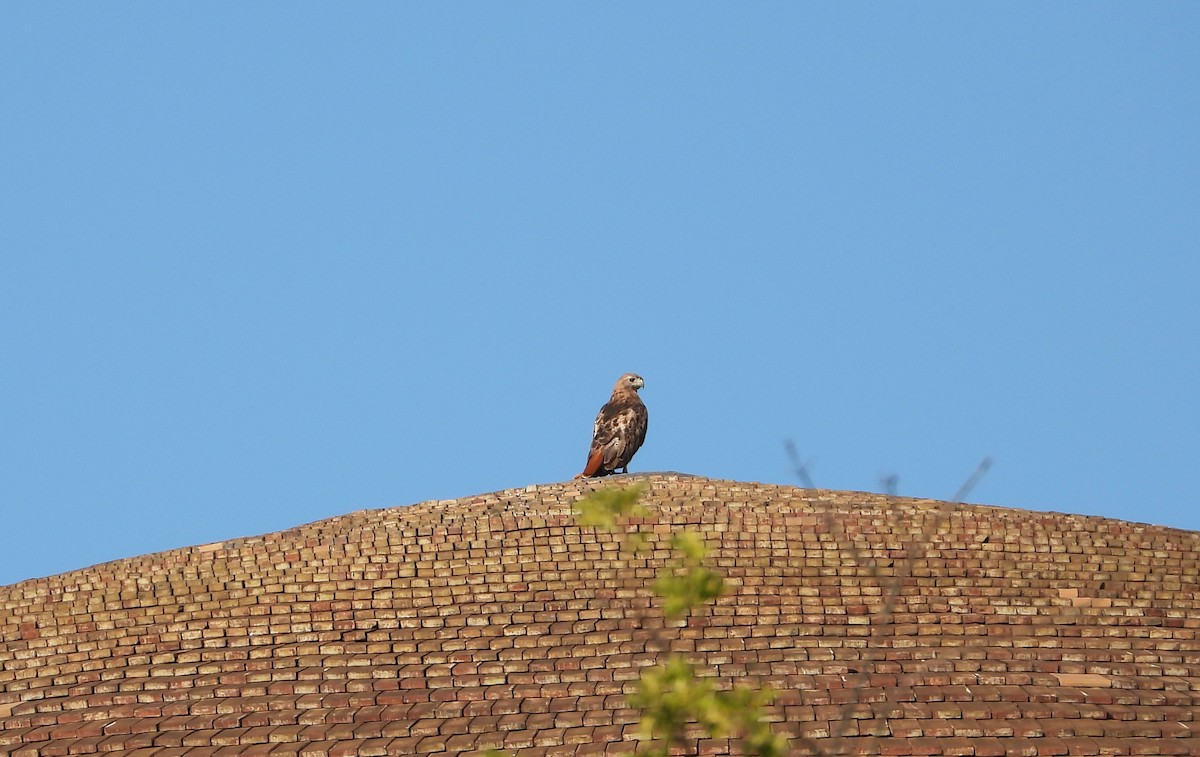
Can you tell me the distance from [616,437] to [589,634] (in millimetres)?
4342

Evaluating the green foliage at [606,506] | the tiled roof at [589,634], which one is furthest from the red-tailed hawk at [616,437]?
the green foliage at [606,506]

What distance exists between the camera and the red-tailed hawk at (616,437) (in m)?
18.1

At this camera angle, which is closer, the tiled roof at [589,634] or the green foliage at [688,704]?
the green foliage at [688,704]

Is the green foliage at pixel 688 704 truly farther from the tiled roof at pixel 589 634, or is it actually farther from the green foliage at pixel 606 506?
the tiled roof at pixel 589 634

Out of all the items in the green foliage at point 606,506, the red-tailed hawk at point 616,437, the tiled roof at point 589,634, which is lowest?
the green foliage at point 606,506

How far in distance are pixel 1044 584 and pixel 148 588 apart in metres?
7.77

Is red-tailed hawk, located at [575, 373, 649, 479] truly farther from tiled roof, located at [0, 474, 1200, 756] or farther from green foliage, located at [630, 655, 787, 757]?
green foliage, located at [630, 655, 787, 757]

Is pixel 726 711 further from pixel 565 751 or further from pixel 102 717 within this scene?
pixel 102 717

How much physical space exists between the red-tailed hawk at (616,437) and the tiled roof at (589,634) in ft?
3.16

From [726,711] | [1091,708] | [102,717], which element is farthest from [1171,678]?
[726,711]

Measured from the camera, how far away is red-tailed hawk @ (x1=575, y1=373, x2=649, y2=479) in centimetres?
1809

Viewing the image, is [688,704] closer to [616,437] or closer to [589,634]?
[589,634]

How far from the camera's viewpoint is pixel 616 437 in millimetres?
18109

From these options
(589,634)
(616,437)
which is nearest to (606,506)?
(589,634)
